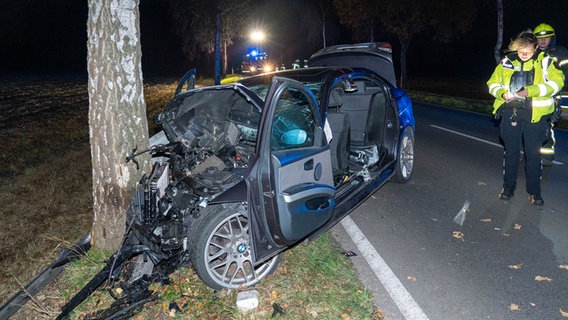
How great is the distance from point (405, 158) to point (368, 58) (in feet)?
5.50

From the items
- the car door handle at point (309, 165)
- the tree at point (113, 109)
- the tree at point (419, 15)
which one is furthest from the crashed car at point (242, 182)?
the tree at point (419, 15)

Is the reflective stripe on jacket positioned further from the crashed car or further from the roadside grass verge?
the roadside grass verge

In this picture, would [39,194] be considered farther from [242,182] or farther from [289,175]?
[289,175]

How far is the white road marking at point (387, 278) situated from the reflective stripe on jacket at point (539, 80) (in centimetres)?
251

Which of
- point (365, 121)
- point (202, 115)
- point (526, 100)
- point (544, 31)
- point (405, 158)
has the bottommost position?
point (405, 158)

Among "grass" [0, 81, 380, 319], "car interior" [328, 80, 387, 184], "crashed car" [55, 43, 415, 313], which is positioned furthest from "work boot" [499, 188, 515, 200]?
"grass" [0, 81, 380, 319]

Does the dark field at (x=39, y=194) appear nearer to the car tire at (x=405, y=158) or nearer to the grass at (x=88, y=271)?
the grass at (x=88, y=271)

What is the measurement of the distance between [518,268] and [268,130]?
269cm

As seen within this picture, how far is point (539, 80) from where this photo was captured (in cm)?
500

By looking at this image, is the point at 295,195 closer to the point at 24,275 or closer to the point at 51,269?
the point at 51,269

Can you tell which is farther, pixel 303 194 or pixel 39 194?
pixel 39 194

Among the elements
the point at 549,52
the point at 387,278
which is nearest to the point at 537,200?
the point at 549,52

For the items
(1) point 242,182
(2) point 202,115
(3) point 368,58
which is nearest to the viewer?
(1) point 242,182

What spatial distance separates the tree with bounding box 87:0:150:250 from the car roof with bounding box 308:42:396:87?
3.70 meters
